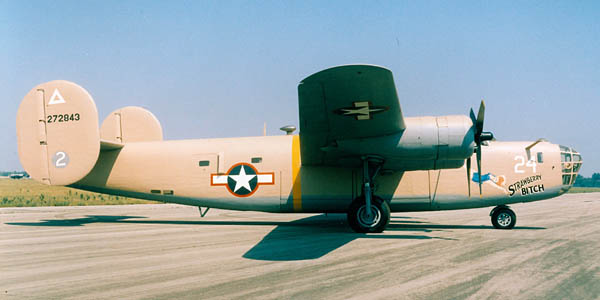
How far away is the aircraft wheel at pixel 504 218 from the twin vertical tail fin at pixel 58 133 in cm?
1200

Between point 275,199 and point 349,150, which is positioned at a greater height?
point 349,150

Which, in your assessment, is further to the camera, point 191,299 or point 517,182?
point 517,182

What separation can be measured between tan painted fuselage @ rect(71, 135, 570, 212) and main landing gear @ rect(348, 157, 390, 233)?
1055 mm

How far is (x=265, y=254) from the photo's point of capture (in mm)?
7188

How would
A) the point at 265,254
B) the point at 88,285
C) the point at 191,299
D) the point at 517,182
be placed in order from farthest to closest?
the point at 517,182
the point at 265,254
the point at 88,285
the point at 191,299

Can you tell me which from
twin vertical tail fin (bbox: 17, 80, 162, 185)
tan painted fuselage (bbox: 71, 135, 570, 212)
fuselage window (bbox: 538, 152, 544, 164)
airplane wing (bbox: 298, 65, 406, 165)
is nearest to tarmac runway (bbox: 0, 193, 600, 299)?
tan painted fuselage (bbox: 71, 135, 570, 212)

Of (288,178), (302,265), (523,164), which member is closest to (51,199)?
(288,178)

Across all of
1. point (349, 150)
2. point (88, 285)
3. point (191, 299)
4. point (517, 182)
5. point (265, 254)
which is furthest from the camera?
point (517, 182)

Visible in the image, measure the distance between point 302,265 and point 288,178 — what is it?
18.9ft

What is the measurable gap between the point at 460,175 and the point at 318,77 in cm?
626

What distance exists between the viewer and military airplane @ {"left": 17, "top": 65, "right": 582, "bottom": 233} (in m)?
9.62

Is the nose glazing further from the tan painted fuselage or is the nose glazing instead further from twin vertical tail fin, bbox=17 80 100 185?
twin vertical tail fin, bbox=17 80 100 185

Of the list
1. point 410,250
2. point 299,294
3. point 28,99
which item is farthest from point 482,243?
point 28,99

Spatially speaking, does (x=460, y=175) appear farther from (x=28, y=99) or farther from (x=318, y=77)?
(x=28, y=99)
